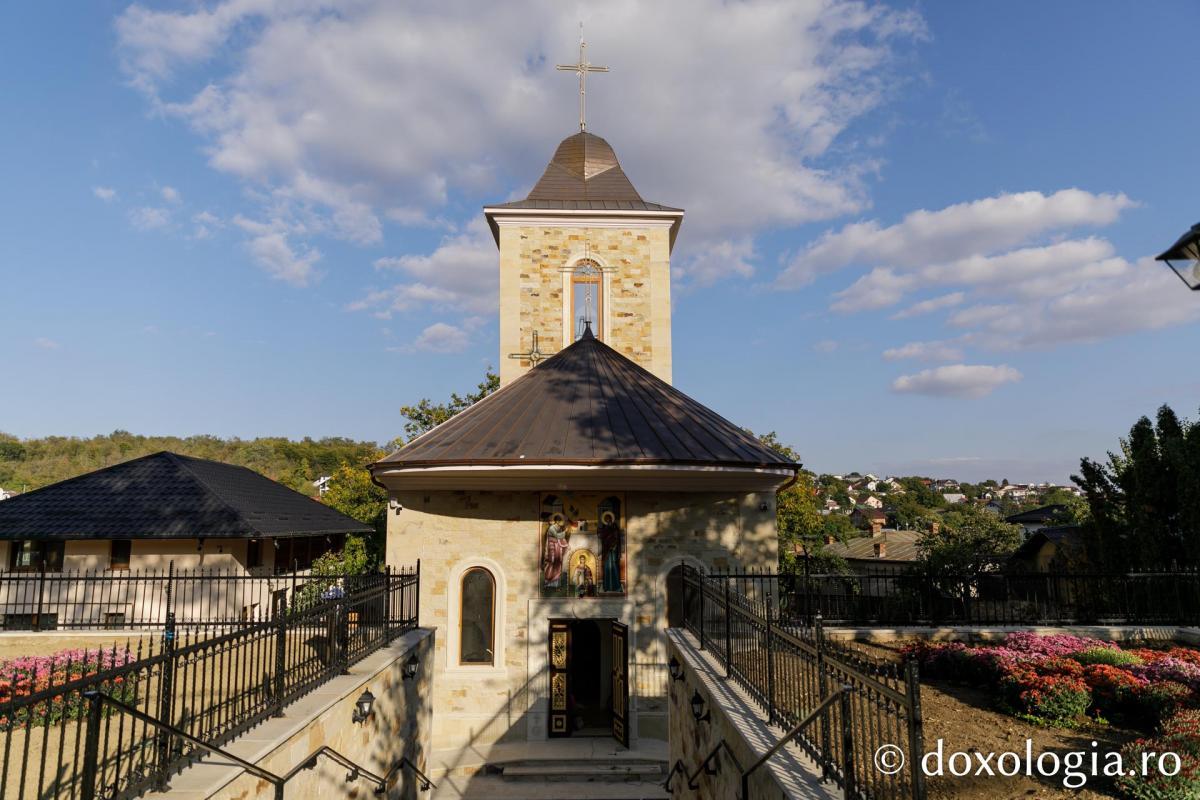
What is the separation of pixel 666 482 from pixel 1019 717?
619 centimetres

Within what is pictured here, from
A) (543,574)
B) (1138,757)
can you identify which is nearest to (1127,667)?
(1138,757)

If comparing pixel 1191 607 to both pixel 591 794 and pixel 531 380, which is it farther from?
pixel 531 380

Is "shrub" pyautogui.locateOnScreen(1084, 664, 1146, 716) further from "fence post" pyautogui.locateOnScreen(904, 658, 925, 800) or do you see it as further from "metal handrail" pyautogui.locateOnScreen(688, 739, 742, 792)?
"fence post" pyautogui.locateOnScreen(904, 658, 925, 800)

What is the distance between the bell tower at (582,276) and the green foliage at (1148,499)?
436 inches

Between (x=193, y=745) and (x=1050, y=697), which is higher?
(x=193, y=745)

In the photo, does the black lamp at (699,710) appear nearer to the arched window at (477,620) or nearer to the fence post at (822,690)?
the fence post at (822,690)

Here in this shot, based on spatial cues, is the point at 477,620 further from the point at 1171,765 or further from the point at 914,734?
the point at 914,734

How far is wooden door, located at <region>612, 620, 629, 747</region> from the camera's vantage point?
476 inches

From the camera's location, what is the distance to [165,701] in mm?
5082

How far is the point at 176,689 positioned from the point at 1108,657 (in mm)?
11264

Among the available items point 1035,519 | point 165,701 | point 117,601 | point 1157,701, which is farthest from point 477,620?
point 1035,519

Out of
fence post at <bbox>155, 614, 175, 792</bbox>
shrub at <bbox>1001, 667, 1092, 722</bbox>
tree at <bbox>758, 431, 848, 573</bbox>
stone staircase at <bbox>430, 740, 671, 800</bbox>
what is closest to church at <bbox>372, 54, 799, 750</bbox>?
stone staircase at <bbox>430, 740, 671, 800</bbox>

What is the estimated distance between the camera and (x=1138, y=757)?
5562mm

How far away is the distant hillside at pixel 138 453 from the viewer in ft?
236
